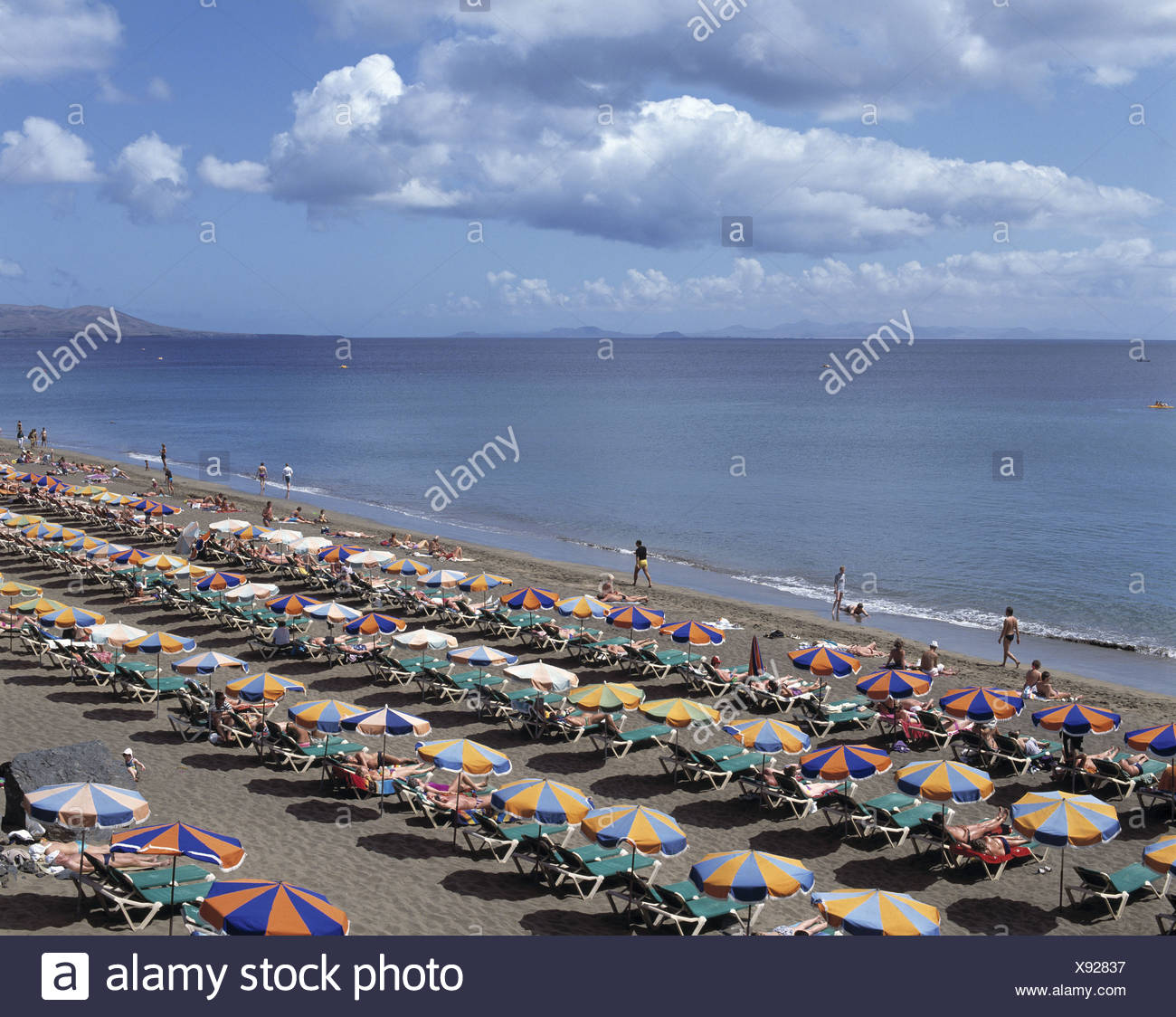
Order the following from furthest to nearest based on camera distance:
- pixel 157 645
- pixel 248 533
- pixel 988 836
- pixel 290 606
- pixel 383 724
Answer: pixel 248 533, pixel 290 606, pixel 157 645, pixel 383 724, pixel 988 836

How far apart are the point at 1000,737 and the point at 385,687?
10430 mm

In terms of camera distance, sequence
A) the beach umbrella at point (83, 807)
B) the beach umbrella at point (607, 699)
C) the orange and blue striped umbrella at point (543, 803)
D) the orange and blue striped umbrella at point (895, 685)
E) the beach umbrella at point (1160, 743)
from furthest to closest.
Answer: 1. the orange and blue striped umbrella at point (895, 685)
2. the beach umbrella at point (607, 699)
3. the beach umbrella at point (1160, 743)
4. the orange and blue striped umbrella at point (543, 803)
5. the beach umbrella at point (83, 807)

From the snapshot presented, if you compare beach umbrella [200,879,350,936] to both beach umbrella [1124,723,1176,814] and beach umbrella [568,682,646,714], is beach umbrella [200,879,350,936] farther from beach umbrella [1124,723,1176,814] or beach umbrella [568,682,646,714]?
beach umbrella [1124,723,1176,814]

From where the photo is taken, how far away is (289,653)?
20.6 metres

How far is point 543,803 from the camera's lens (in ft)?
38.1

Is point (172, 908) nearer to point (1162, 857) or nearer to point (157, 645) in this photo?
point (157, 645)

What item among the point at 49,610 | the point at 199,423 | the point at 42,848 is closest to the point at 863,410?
the point at 199,423

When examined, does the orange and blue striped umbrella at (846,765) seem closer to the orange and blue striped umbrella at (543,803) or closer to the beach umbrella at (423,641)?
the orange and blue striped umbrella at (543,803)

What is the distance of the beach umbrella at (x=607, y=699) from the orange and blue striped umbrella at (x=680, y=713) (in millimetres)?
320

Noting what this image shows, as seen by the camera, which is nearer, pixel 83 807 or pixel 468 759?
pixel 83 807

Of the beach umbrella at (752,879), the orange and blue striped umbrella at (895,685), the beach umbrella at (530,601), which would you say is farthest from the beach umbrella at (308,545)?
the beach umbrella at (752,879)

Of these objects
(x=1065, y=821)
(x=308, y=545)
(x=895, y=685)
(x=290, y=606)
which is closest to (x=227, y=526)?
(x=308, y=545)

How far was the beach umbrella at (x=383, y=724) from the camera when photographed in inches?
547

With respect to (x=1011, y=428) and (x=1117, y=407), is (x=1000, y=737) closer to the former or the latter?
(x=1011, y=428)
